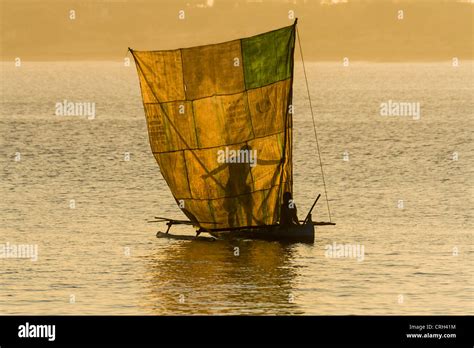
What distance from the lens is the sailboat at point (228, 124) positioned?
59.5 m

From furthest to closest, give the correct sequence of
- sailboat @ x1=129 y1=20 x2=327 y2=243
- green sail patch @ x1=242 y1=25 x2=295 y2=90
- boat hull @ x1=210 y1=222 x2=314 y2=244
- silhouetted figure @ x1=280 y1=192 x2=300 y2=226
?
green sail patch @ x1=242 y1=25 x2=295 y2=90 → sailboat @ x1=129 y1=20 x2=327 y2=243 → boat hull @ x1=210 y1=222 x2=314 y2=244 → silhouetted figure @ x1=280 y1=192 x2=300 y2=226

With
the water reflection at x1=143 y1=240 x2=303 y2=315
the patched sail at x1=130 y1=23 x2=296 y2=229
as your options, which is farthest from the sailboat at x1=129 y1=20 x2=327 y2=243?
the water reflection at x1=143 y1=240 x2=303 y2=315

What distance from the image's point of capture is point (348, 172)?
97438 millimetres

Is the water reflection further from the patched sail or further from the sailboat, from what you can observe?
the patched sail

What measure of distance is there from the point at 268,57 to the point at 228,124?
363 cm

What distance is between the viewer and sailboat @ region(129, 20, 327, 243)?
59469 millimetres


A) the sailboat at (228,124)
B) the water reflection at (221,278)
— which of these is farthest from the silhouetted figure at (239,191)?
the water reflection at (221,278)

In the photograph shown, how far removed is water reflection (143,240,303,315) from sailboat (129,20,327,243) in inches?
61.1

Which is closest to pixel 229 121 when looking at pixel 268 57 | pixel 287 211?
pixel 268 57

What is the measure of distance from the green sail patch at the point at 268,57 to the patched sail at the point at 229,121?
46 mm

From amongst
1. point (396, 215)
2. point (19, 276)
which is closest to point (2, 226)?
point (19, 276)
